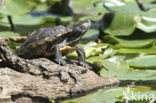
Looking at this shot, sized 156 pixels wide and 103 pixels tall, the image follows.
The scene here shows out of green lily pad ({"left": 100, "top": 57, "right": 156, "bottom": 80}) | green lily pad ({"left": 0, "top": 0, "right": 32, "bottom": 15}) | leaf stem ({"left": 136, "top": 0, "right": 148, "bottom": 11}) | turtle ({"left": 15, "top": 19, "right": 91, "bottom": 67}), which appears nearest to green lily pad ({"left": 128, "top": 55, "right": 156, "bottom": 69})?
green lily pad ({"left": 100, "top": 57, "right": 156, "bottom": 80})

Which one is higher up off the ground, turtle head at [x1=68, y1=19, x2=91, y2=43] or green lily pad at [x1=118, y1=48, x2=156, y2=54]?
turtle head at [x1=68, y1=19, x2=91, y2=43]

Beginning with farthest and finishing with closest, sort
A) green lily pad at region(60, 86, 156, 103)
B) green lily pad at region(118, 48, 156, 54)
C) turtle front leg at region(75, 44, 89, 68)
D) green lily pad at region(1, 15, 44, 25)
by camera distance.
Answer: green lily pad at region(1, 15, 44, 25)
green lily pad at region(118, 48, 156, 54)
turtle front leg at region(75, 44, 89, 68)
green lily pad at region(60, 86, 156, 103)

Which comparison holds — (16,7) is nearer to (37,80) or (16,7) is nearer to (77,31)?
(77,31)

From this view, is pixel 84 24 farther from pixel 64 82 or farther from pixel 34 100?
pixel 34 100

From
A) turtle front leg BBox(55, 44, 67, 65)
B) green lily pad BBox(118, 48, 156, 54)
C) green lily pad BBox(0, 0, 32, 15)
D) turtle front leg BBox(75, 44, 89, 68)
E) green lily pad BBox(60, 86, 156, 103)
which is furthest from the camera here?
green lily pad BBox(0, 0, 32, 15)

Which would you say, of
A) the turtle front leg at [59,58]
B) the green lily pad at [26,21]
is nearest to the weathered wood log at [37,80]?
the turtle front leg at [59,58]

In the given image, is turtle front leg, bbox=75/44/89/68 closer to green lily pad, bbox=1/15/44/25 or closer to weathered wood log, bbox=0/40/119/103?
weathered wood log, bbox=0/40/119/103

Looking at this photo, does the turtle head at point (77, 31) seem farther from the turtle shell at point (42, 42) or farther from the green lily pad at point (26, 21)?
the green lily pad at point (26, 21)

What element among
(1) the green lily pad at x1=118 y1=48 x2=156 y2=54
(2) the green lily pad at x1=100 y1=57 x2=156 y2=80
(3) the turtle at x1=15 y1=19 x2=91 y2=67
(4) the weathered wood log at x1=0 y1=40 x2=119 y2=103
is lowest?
(1) the green lily pad at x1=118 y1=48 x2=156 y2=54
